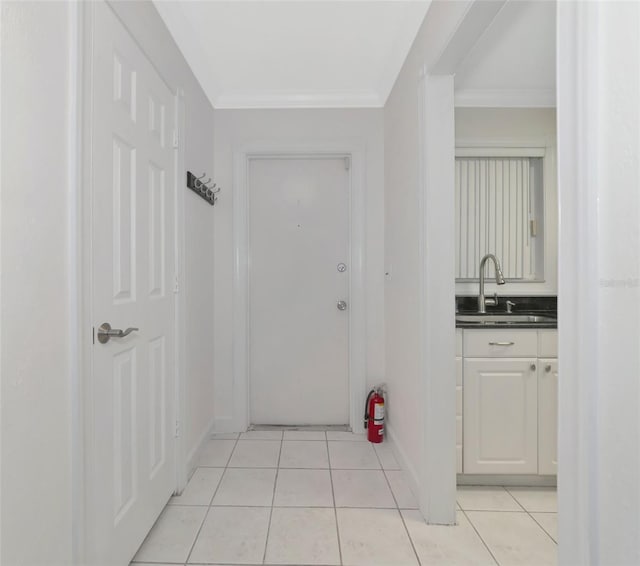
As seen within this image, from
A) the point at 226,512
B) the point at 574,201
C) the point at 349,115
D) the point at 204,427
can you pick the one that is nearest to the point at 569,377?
the point at 574,201

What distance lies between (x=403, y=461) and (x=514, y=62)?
2350 millimetres

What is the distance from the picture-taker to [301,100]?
9.11 feet

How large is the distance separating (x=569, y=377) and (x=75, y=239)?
130 cm

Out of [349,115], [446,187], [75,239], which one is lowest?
[75,239]

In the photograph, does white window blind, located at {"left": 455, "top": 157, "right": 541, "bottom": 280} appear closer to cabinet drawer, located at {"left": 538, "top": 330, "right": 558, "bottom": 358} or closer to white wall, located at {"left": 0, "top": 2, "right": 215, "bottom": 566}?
cabinet drawer, located at {"left": 538, "top": 330, "right": 558, "bottom": 358}

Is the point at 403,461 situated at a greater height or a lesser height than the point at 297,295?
lesser

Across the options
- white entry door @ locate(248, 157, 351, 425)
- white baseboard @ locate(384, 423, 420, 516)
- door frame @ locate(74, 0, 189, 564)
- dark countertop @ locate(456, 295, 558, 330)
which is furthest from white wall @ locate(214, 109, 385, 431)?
door frame @ locate(74, 0, 189, 564)

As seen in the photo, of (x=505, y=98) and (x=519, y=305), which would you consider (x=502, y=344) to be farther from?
(x=505, y=98)

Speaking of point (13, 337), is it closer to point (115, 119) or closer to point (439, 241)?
point (115, 119)

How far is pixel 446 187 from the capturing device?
177cm

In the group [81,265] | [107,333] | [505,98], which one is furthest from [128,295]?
[505,98]

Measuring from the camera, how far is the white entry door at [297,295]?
9.61 ft

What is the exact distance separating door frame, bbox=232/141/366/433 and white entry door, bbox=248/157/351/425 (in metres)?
0.12

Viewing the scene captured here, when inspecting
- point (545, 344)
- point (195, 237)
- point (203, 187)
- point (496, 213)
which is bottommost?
point (545, 344)
